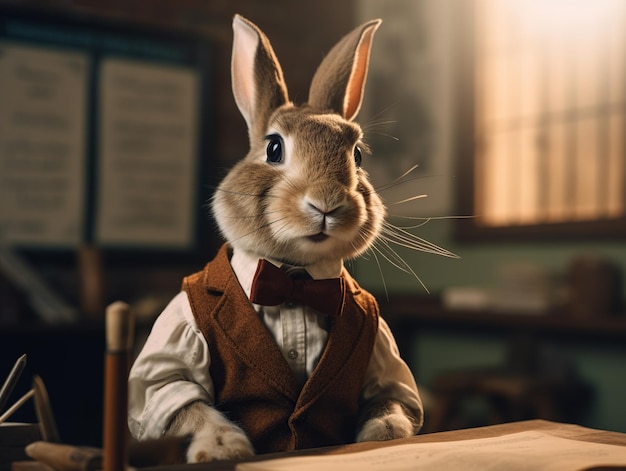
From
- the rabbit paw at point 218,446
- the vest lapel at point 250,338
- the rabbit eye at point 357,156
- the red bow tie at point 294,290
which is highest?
the rabbit eye at point 357,156

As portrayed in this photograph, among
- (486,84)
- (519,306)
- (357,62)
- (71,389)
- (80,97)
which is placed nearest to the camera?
(357,62)

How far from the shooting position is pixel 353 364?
69cm

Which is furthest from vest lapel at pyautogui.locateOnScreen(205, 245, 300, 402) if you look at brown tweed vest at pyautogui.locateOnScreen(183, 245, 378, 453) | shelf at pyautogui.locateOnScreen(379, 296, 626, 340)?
shelf at pyautogui.locateOnScreen(379, 296, 626, 340)

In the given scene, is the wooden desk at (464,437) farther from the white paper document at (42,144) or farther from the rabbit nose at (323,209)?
the white paper document at (42,144)

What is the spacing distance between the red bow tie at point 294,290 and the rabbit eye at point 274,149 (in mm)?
103

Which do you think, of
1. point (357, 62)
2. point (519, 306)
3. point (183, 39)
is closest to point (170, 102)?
point (183, 39)

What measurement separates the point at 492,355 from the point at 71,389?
1.55m

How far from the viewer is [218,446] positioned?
0.59 meters

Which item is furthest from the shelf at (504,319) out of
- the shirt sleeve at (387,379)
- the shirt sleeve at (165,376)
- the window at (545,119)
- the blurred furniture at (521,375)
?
the shirt sleeve at (165,376)

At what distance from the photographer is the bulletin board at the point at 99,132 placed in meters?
2.74

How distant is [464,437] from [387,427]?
0.08m

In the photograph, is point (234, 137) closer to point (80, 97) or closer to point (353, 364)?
point (80, 97)

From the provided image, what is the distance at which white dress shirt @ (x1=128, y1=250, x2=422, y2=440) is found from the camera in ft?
2.07

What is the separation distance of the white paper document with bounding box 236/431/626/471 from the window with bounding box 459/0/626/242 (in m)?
2.13
